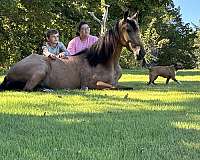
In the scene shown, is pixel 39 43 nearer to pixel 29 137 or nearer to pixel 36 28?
pixel 36 28

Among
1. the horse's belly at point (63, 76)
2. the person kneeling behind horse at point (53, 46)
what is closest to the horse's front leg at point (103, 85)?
the horse's belly at point (63, 76)


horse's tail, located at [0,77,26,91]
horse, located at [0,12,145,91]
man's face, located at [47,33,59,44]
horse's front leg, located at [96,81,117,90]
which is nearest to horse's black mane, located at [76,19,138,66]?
horse, located at [0,12,145,91]

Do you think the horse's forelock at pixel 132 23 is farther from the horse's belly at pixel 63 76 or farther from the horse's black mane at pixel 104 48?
the horse's belly at pixel 63 76

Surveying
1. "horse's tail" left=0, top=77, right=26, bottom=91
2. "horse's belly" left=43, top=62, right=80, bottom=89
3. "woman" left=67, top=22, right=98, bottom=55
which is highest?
"woman" left=67, top=22, right=98, bottom=55

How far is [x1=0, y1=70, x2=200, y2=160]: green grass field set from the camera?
12.5 ft

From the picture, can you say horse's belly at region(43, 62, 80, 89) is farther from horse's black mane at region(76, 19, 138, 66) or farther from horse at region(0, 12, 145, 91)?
horse's black mane at region(76, 19, 138, 66)

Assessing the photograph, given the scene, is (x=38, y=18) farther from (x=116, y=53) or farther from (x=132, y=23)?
(x=132, y=23)

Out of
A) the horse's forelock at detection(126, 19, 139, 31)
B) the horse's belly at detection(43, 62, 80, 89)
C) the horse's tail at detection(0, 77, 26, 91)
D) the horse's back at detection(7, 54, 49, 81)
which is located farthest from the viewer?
the horse's forelock at detection(126, 19, 139, 31)

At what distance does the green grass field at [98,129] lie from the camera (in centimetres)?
380

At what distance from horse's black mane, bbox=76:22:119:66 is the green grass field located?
8.44 ft

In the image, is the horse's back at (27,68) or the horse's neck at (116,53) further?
the horse's neck at (116,53)

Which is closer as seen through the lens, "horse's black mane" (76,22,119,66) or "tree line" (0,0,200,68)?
"horse's black mane" (76,22,119,66)

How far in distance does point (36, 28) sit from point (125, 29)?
57.3 feet

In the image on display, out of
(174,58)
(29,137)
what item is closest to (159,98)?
(29,137)
